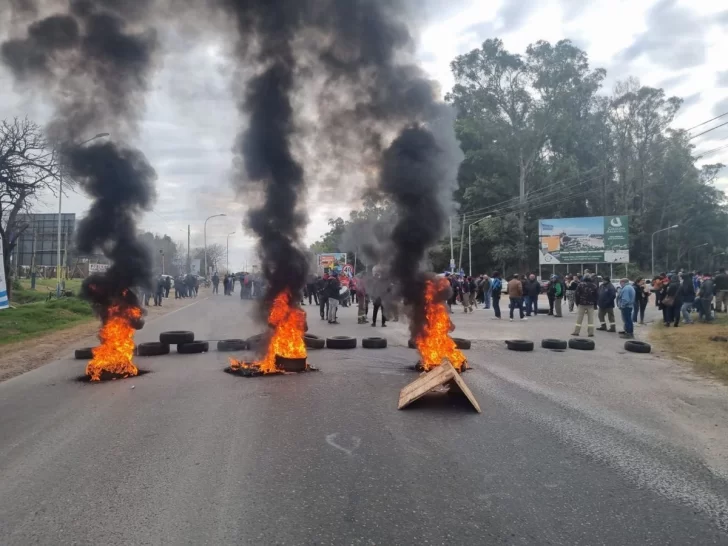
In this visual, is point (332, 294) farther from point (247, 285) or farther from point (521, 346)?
point (247, 285)

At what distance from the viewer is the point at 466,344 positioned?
1088 cm

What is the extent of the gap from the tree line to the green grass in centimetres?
2402

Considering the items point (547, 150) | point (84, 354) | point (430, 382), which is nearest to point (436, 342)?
point (430, 382)

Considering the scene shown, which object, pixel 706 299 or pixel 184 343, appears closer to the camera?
pixel 184 343

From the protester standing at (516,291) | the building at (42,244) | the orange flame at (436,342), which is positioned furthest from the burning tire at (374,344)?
the building at (42,244)

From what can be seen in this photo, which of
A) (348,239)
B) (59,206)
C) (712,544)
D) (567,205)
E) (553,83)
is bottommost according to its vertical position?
(712,544)

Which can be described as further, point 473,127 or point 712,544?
point 473,127

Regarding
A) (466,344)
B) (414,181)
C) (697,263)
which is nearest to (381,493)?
(414,181)

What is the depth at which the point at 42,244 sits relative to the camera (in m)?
38.1

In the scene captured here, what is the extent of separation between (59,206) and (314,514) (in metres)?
23.9

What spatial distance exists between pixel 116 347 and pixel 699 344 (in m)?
12.0

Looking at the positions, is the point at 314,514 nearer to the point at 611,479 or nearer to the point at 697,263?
the point at 611,479

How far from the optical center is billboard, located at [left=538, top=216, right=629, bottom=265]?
1430 inches

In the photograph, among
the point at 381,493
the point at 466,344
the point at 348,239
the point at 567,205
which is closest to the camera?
the point at 381,493
